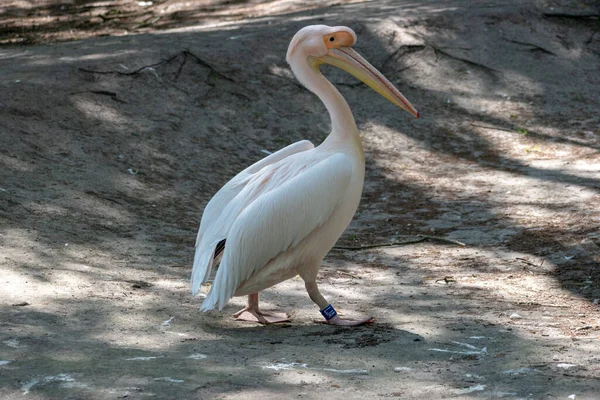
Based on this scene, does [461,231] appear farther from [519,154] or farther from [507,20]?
[507,20]

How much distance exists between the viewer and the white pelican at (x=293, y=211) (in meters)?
3.72

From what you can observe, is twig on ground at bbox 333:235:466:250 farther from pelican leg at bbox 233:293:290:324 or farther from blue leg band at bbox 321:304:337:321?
blue leg band at bbox 321:304:337:321

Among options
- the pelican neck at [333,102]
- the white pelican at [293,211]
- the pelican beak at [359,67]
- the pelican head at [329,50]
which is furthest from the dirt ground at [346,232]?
the pelican head at [329,50]

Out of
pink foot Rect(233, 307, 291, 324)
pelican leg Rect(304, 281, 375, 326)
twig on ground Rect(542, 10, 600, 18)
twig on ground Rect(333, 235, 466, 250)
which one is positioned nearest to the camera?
pelican leg Rect(304, 281, 375, 326)

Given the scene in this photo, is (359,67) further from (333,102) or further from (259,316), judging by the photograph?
(259,316)

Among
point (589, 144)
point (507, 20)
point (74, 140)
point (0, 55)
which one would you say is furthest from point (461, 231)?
point (0, 55)

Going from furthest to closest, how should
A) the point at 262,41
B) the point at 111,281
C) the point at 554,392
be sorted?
the point at 262,41
the point at 111,281
the point at 554,392

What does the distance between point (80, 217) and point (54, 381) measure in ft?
8.99

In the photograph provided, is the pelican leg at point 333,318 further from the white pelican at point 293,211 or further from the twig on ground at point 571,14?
the twig on ground at point 571,14

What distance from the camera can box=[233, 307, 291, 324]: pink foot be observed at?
3.95m

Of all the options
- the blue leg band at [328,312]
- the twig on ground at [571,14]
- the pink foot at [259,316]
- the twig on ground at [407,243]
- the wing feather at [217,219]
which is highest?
the twig on ground at [571,14]

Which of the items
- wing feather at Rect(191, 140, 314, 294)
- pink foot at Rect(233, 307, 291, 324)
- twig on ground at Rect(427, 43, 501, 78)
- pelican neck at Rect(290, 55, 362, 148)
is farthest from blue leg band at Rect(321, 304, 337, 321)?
twig on ground at Rect(427, 43, 501, 78)

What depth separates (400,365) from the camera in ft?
10.5

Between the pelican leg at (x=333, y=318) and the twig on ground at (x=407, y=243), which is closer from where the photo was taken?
the pelican leg at (x=333, y=318)
